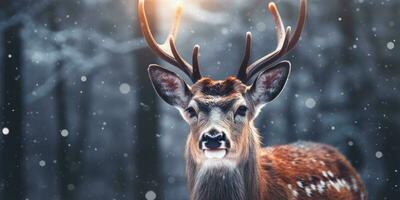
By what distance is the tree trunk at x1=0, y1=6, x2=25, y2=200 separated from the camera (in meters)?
10.5

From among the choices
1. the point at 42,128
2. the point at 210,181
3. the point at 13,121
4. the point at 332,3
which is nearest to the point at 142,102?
the point at 13,121

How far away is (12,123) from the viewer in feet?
35.0

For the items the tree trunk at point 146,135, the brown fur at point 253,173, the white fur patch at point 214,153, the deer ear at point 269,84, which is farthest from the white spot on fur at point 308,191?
the tree trunk at point 146,135

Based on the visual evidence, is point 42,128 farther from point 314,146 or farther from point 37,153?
point 314,146

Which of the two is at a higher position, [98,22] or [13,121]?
[98,22]

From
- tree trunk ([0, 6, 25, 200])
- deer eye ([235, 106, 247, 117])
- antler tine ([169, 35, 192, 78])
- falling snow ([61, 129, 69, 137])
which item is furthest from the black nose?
falling snow ([61, 129, 69, 137])

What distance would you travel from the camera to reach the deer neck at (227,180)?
196 inches

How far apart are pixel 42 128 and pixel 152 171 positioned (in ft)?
10.5

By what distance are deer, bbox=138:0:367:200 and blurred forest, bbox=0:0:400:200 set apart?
470 centimetres

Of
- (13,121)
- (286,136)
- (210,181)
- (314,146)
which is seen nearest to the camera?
(210,181)

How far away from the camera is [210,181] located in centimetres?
502

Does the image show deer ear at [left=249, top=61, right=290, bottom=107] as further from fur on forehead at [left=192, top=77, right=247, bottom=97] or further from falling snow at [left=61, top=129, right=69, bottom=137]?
falling snow at [left=61, top=129, right=69, bottom=137]

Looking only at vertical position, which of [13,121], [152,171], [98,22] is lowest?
[152,171]

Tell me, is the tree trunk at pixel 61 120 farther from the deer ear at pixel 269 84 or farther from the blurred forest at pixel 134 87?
the deer ear at pixel 269 84
